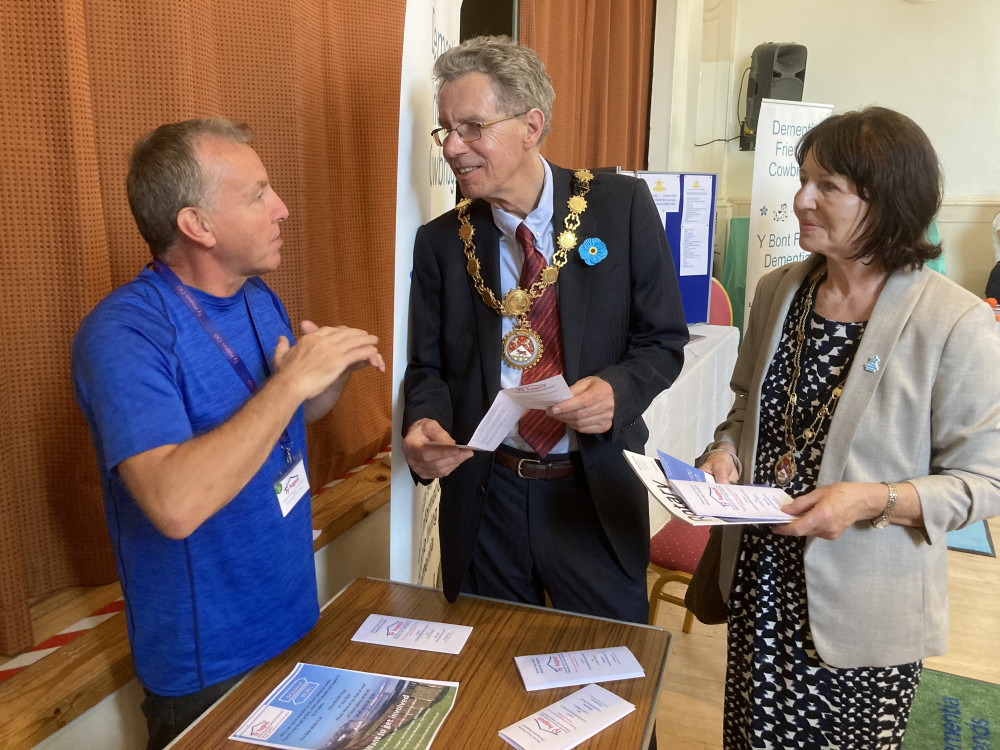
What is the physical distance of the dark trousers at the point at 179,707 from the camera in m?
1.20

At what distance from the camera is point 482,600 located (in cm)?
141

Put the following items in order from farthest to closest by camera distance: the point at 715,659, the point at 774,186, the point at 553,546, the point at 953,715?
1. the point at 774,186
2. the point at 715,659
3. the point at 953,715
4. the point at 553,546

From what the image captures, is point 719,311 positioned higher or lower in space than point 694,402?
higher

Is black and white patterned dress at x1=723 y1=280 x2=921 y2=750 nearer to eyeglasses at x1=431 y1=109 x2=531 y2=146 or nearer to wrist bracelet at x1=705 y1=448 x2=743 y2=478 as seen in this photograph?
wrist bracelet at x1=705 y1=448 x2=743 y2=478

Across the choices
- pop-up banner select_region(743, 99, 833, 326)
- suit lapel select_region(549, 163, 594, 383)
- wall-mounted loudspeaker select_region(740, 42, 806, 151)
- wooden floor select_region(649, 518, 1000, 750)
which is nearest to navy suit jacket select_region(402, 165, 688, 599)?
suit lapel select_region(549, 163, 594, 383)

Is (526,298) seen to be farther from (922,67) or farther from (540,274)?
(922,67)

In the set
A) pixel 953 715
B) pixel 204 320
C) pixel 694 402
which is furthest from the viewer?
pixel 694 402

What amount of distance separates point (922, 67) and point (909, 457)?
19.6ft

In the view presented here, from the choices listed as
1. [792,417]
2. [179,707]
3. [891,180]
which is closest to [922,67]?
[891,180]

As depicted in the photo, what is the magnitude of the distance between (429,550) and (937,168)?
1.37 metres

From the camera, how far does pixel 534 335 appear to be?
1477mm

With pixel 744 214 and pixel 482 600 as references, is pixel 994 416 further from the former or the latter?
pixel 744 214

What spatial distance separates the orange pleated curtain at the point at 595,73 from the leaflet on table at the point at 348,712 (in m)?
3.16

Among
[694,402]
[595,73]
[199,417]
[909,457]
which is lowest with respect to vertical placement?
[694,402]
